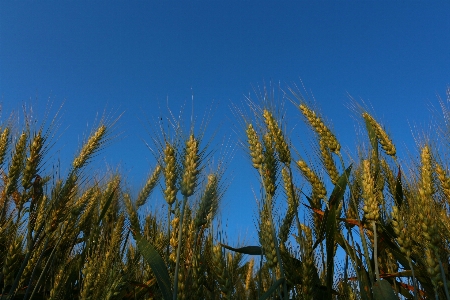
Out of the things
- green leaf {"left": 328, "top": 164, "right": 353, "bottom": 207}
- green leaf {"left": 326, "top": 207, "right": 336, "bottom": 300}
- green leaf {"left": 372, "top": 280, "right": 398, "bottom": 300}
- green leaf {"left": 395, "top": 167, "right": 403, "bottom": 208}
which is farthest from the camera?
green leaf {"left": 395, "top": 167, "right": 403, "bottom": 208}

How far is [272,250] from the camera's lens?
1977 mm

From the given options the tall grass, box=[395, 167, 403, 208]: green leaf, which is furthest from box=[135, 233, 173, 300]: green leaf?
box=[395, 167, 403, 208]: green leaf

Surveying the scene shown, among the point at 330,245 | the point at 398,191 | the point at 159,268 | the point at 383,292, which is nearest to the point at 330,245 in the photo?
the point at 330,245

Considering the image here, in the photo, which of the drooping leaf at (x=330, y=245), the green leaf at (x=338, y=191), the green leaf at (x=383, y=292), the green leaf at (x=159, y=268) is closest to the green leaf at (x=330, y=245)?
the drooping leaf at (x=330, y=245)

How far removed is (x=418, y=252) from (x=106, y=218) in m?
2.30

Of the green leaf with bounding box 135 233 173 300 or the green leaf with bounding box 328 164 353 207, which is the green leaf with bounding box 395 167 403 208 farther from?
the green leaf with bounding box 135 233 173 300

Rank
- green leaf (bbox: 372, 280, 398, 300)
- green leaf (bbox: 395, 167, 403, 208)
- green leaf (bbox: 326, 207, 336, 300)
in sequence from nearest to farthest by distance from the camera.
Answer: green leaf (bbox: 372, 280, 398, 300)
green leaf (bbox: 326, 207, 336, 300)
green leaf (bbox: 395, 167, 403, 208)

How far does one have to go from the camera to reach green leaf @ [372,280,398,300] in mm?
1678

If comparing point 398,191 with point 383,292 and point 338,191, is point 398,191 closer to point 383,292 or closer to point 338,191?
point 338,191

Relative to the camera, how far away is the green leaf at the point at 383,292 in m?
1.68

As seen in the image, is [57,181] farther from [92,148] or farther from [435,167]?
[435,167]

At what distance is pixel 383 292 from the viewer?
5.62 ft

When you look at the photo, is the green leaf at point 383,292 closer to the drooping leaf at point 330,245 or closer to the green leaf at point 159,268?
the drooping leaf at point 330,245

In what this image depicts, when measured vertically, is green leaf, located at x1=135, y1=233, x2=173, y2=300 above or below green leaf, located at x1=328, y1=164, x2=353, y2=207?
below
